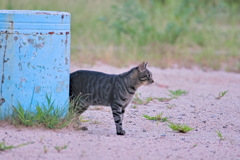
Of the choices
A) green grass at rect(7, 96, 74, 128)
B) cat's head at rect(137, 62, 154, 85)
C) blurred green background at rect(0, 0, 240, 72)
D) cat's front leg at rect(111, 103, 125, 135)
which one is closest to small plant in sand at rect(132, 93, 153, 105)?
cat's head at rect(137, 62, 154, 85)

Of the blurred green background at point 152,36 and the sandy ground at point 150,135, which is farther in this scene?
the blurred green background at point 152,36

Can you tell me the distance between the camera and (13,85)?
5129 millimetres

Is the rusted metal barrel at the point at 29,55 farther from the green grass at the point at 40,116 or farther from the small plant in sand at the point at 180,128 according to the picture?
the small plant in sand at the point at 180,128

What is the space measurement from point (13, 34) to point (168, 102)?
314 cm

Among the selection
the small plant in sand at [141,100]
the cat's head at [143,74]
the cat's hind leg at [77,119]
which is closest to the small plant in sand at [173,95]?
the small plant in sand at [141,100]

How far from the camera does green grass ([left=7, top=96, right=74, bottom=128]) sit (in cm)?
514

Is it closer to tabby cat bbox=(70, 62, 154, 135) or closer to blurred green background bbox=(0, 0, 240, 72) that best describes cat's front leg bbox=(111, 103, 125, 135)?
tabby cat bbox=(70, 62, 154, 135)

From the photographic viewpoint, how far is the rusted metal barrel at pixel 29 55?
199 inches

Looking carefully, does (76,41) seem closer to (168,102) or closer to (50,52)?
(168,102)

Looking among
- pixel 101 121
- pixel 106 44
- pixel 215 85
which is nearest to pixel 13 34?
pixel 101 121

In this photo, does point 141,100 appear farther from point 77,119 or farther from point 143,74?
point 77,119

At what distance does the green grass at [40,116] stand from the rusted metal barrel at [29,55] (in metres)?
0.06

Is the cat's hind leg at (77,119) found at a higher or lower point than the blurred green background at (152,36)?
lower

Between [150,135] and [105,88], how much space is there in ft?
2.75
